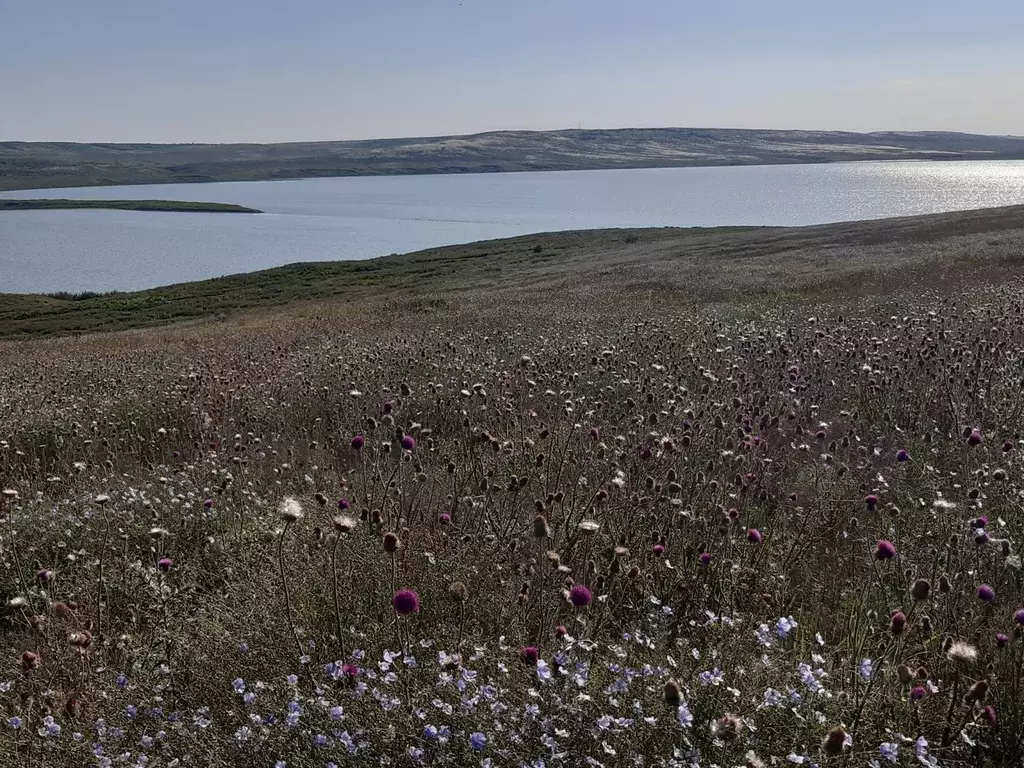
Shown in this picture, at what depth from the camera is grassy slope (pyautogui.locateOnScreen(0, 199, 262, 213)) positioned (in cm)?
13675

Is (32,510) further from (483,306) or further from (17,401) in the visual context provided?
(483,306)

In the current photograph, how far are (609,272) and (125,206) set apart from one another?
13008 cm

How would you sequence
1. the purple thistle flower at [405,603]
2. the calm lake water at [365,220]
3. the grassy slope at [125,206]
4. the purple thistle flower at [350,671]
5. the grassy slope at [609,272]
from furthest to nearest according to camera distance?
the grassy slope at [125,206]
the calm lake water at [365,220]
the grassy slope at [609,272]
the purple thistle flower at [350,671]
the purple thistle flower at [405,603]

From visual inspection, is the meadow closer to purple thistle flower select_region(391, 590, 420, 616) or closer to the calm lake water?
purple thistle flower select_region(391, 590, 420, 616)

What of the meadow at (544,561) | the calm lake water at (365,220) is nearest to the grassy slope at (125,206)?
the calm lake water at (365,220)

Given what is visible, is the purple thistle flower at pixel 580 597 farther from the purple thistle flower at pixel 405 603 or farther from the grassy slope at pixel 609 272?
the grassy slope at pixel 609 272

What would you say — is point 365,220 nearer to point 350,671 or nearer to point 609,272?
point 609,272

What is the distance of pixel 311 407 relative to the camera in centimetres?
966

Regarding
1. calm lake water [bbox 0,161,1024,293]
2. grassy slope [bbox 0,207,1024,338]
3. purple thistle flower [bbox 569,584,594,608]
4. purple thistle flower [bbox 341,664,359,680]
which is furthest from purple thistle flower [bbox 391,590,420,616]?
calm lake water [bbox 0,161,1024,293]

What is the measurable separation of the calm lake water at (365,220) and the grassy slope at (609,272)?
1349 centimetres

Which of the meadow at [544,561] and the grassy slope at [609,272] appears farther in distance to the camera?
the grassy slope at [609,272]

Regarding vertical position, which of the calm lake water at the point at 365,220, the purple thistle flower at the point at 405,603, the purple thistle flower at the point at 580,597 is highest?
the calm lake water at the point at 365,220

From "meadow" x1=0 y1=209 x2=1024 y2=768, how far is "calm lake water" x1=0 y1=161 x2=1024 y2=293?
60401 mm

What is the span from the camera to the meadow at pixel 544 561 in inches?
113
